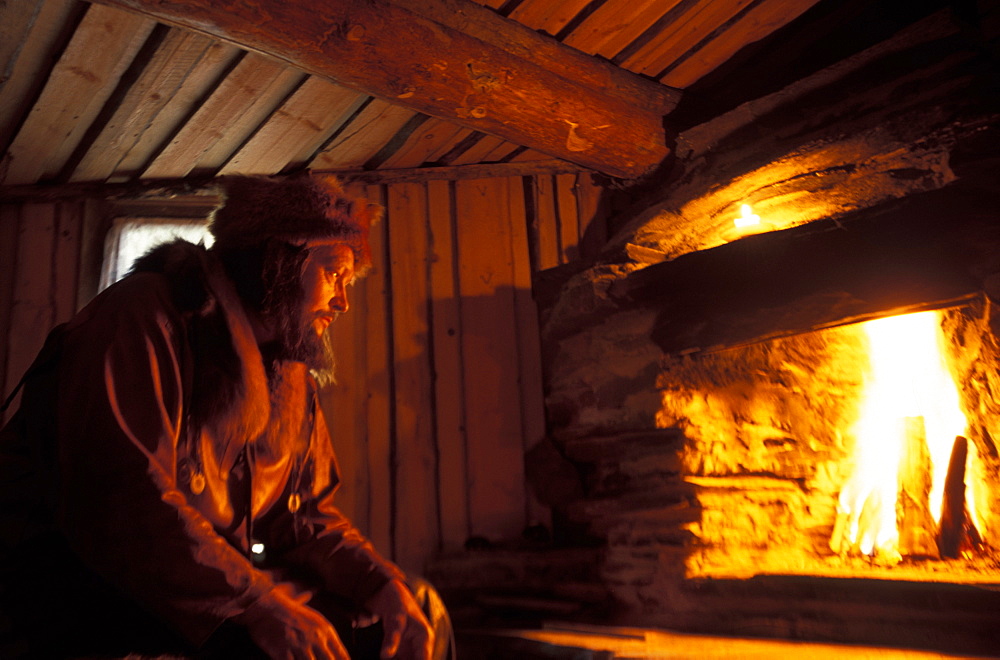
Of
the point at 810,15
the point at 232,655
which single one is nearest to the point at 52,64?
the point at 232,655

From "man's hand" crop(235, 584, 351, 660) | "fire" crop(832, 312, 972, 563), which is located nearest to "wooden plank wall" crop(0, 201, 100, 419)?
"man's hand" crop(235, 584, 351, 660)

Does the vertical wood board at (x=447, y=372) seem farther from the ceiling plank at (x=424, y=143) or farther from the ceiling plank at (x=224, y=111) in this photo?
the ceiling plank at (x=224, y=111)

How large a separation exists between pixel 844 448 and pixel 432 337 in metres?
1.96

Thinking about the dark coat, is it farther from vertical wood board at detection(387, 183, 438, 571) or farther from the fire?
the fire

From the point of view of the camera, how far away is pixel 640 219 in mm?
3188

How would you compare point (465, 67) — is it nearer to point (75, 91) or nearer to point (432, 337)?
point (432, 337)

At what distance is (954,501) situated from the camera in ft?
8.53

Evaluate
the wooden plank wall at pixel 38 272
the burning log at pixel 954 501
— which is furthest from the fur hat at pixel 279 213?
the burning log at pixel 954 501

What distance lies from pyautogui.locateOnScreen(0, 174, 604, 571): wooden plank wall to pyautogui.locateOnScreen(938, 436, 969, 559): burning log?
1634 mm

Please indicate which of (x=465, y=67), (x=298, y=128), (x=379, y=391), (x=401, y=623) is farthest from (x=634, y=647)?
(x=298, y=128)

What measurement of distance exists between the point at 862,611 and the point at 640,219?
1.75 metres

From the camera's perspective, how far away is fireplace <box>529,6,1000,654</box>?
7.45 ft

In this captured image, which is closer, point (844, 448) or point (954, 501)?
point (954, 501)

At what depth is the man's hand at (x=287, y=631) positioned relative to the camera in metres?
1.55
